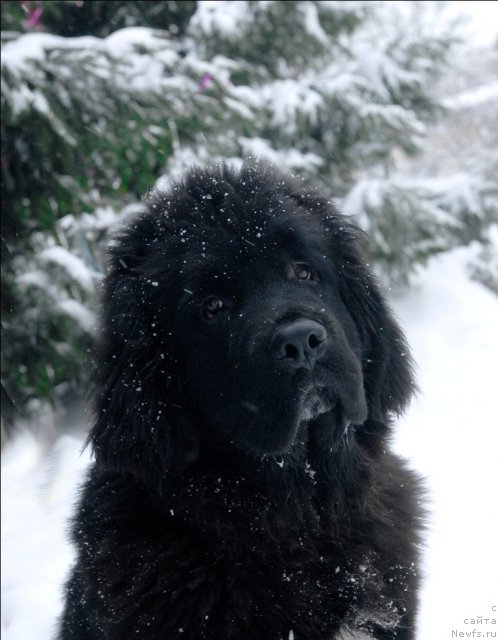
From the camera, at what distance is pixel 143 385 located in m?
2.78

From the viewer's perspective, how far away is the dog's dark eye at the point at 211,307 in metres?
2.81

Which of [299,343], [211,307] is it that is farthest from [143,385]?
[299,343]

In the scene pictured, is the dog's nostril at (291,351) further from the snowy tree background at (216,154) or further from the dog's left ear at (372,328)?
the snowy tree background at (216,154)

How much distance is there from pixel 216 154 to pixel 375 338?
143 inches

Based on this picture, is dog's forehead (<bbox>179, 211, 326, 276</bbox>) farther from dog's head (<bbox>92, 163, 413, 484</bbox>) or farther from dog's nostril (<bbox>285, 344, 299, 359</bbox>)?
dog's nostril (<bbox>285, 344, 299, 359</bbox>)

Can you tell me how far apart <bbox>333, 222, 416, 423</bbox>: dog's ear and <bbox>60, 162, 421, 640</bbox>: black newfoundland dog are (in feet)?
0.05

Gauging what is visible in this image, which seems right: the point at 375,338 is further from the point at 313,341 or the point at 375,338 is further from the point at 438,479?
the point at 438,479

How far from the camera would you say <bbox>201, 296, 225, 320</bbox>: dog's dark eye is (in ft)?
9.21

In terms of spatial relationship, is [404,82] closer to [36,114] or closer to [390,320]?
[36,114]

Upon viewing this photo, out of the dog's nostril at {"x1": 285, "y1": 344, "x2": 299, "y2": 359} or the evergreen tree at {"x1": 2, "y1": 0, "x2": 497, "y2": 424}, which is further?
the evergreen tree at {"x1": 2, "y1": 0, "x2": 497, "y2": 424}

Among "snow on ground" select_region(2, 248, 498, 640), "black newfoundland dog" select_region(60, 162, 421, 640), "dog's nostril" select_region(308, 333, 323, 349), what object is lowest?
"snow on ground" select_region(2, 248, 498, 640)

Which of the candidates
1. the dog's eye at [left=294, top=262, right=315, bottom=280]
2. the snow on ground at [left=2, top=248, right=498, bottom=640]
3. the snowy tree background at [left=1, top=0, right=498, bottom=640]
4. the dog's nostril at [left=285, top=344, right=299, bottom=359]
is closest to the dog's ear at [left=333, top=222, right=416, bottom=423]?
the dog's eye at [left=294, top=262, right=315, bottom=280]

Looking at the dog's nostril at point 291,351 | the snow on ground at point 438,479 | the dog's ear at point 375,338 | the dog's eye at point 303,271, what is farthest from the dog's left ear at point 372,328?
the dog's nostril at point 291,351

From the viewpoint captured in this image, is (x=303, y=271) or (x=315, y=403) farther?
(x=303, y=271)
